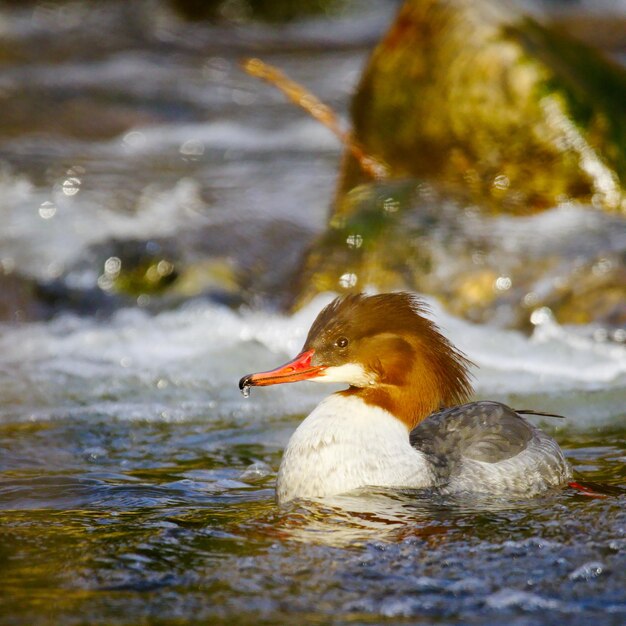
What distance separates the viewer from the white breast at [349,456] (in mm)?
5016

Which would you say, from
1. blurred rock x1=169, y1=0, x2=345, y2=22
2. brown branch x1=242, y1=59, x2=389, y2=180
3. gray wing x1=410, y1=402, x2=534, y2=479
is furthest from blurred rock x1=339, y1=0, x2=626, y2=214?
blurred rock x1=169, y1=0, x2=345, y2=22

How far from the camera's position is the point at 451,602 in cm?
394

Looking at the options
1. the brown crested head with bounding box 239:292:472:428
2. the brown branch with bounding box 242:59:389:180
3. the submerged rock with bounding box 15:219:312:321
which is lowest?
the brown crested head with bounding box 239:292:472:428

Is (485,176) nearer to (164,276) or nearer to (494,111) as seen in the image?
(494,111)

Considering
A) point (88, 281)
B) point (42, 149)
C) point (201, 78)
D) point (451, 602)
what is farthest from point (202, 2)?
point (451, 602)

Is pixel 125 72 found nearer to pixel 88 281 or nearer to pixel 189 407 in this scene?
pixel 88 281

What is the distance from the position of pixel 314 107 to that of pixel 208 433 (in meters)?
3.00

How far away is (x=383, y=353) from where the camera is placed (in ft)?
A: 16.8

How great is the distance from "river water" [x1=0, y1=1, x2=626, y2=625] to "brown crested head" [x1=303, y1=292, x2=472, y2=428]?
1.46ft

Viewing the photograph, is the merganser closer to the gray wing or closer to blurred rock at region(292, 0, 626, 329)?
the gray wing

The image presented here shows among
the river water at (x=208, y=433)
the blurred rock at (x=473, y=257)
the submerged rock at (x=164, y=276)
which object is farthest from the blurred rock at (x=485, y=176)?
the submerged rock at (x=164, y=276)

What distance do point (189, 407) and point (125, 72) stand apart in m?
11.6

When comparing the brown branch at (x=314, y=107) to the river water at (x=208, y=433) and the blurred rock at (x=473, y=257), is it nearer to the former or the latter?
the blurred rock at (x=473, y=257)

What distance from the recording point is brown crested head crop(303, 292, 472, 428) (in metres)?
5.10
